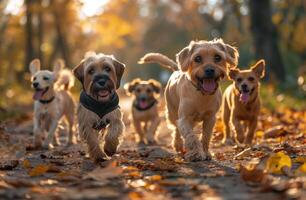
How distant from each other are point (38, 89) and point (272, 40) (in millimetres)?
13907

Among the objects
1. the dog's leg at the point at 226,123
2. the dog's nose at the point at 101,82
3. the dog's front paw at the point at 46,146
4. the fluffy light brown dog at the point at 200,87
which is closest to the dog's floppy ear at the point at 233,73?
the dog's leg at the point at 226,123

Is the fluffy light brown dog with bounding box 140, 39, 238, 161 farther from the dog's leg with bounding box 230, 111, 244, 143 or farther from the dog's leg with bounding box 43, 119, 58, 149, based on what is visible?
the dog's leg with bounding box 43, 119, 58, 149

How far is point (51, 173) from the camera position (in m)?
5.99

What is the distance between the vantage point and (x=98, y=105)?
753 cm

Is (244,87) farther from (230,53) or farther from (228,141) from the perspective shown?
(230,53)

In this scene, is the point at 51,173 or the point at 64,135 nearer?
the point at 51,173

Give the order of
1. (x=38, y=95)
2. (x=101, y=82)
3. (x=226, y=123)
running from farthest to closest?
(x=226, y=123) < (x=38, y=95) < (x=101, y=82)

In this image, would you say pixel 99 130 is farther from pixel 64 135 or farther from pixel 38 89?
pixel 64 135

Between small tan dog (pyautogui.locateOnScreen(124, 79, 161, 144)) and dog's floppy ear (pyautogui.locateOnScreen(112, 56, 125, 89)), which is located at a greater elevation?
dog's floppy ear (pyautogui.locateOnScreen(112, 56, 125, 89))

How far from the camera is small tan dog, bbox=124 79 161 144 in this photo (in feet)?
38.5

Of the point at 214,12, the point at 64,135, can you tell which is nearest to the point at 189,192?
the point at 64,135

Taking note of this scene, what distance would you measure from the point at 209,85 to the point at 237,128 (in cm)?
262

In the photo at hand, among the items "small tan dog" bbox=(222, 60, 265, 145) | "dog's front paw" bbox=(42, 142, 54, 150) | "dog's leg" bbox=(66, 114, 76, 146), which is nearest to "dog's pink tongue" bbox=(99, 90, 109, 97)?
"dog's front paw" bbox=(42, 142, 54, 150)

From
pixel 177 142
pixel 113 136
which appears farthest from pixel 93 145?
pixel 177 142
